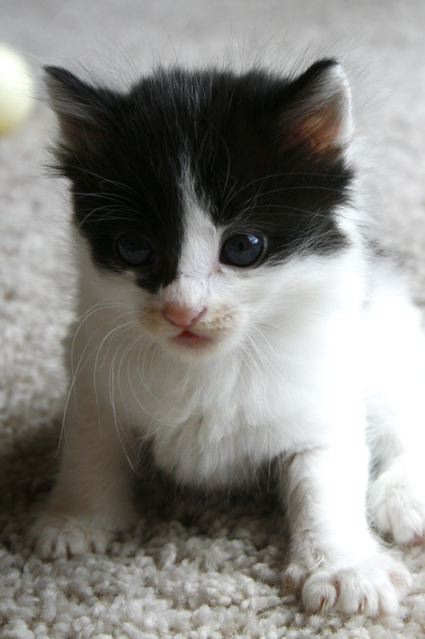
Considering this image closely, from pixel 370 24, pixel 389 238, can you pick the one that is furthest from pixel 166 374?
pixel 370 24

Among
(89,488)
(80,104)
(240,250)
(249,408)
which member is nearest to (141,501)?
(89,488)

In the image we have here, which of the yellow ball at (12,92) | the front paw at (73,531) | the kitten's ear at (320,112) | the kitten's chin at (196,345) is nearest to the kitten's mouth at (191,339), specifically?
the kitten's chin at (196,345)

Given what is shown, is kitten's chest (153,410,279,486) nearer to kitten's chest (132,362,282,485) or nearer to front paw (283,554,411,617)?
kitten's chest (132,362,282,485)

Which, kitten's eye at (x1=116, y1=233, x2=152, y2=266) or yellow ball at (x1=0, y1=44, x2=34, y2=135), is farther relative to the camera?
yellow ball at (x1=0, y1=44, x2=34, y2=135)

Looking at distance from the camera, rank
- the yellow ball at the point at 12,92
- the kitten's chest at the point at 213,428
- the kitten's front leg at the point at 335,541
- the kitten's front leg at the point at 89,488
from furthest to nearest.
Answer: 1. the yellow ball at the point at 12,92
2. the kitten's front leg at the point at 89,488
3. the kitten's chest at the point at 213,428
4. the kitten's front leg at the point at 335,541

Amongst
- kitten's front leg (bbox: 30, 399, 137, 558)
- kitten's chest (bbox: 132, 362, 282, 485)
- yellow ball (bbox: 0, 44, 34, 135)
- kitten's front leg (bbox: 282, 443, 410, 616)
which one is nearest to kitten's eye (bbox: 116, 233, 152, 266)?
kitten's chest (bbox: 132, 362, 282, 485)

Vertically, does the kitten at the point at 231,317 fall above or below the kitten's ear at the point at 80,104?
below

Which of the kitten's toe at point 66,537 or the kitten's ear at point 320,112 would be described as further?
the kitten's toe at point 66,537

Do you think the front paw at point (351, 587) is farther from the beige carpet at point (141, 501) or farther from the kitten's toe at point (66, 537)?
the kitten's toe at point (66, 537)
